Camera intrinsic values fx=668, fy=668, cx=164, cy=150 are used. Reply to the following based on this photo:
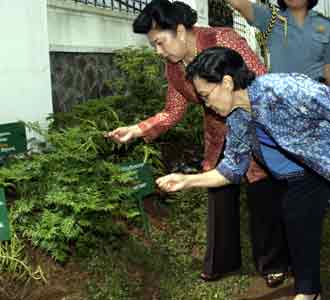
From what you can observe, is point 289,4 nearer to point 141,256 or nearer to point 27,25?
point 141,256

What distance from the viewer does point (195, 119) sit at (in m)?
6.05

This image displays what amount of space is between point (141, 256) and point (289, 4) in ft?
5.89

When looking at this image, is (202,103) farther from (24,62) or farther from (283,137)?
(24,62)

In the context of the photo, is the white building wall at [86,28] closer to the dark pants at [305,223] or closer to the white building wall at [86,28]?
the white building wall at [86,28]

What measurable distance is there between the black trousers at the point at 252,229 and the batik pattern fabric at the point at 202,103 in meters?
0.14

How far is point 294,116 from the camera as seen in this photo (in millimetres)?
2945

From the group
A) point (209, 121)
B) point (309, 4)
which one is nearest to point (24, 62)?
point (209, 121)

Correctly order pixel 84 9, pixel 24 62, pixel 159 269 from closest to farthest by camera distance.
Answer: pixel 159 269
pixel 24 62
pixel 84 9

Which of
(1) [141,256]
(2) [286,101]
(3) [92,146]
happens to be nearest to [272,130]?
(2) [286,101]

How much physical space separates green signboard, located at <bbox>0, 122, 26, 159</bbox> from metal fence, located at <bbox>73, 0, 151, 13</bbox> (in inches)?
95.9

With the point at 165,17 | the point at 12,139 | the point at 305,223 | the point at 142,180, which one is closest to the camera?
the point at 305,223

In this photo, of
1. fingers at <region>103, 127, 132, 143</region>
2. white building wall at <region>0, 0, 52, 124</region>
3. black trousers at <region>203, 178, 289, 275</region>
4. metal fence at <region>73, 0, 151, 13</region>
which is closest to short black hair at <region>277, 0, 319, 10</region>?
black trousers at <region>203, 178, 289, 275</region>

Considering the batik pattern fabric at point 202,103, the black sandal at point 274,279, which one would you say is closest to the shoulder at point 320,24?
the batik pattern fabric at point 202,103

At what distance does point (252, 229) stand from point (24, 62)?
2410mm
